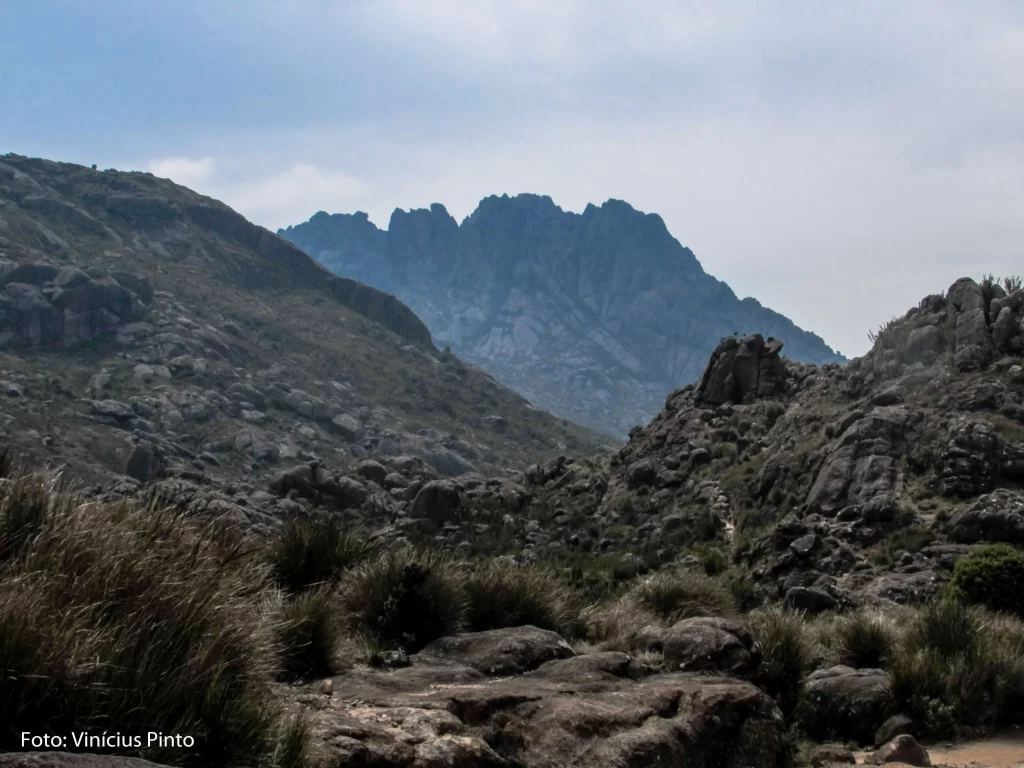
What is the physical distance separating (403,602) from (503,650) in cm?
156

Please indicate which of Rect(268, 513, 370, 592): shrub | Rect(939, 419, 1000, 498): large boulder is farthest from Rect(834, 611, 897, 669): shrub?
Rect(939, 419, 1000, 498): large boulder

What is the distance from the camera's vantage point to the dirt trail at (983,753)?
8.29 meters

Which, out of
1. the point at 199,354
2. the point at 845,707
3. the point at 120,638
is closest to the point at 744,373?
the point at 845,707

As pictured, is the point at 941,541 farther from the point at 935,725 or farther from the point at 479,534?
the point at 479,534

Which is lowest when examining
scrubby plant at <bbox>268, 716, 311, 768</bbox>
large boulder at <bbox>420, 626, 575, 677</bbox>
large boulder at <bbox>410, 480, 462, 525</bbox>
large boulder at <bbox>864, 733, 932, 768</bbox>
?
large boulder at <bbox>410, 480, 462, 525</bbox>

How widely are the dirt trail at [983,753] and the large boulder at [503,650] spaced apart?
3283 mm

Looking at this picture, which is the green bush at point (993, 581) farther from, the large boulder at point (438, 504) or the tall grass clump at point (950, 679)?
the large boulder at point (438, 504)

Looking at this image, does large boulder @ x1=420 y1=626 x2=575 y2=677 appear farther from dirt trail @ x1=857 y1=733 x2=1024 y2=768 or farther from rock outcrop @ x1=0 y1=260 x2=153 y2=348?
rock outcrop @ x1=0 y1=260 x2=153 y2=348

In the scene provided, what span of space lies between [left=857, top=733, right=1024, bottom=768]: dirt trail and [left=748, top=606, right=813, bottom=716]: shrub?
3.59 ft

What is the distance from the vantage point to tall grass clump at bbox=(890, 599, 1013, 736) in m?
9.39

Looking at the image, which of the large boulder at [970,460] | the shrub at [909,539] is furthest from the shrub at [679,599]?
the large boulder at [970,460]

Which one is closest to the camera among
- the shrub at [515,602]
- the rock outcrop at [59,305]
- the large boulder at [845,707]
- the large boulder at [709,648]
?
the large boulder at [709,648]

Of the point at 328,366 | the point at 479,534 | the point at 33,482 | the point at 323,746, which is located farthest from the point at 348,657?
the point at 328,366

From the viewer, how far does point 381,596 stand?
9211 millimetres
